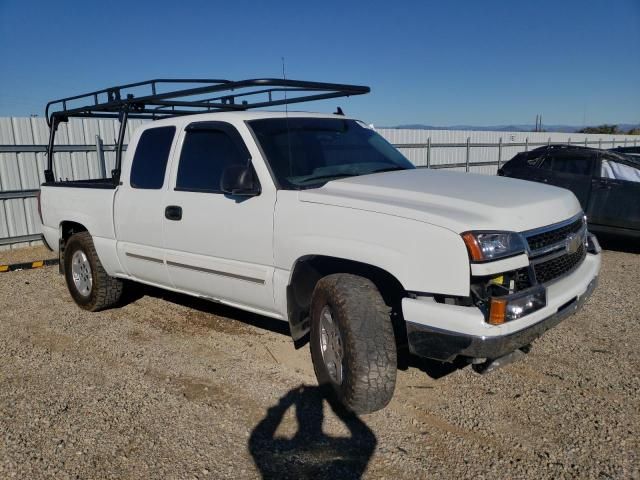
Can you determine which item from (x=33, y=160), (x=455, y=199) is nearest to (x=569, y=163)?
(x=455, y=199)

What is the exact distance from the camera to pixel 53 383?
3.90m

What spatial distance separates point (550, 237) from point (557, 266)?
0.23 metres

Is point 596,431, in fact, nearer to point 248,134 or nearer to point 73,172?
point 248,134

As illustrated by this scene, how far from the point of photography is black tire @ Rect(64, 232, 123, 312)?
5.35 m

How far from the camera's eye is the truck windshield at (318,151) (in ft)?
12.4

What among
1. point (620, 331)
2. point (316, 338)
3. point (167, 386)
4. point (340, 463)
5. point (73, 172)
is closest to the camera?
point (340, 463)

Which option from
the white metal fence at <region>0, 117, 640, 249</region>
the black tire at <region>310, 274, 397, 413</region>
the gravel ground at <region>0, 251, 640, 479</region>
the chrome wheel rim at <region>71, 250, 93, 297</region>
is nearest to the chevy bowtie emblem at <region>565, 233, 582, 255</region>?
the gravel ground at <region>0, 251, 640, 479</region>

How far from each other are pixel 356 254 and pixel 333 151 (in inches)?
49.6

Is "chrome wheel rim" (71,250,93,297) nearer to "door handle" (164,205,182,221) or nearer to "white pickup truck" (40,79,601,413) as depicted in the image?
"white pickup truck" (40,79,601,413)

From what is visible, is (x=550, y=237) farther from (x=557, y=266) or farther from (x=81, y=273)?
(x=81, y=273)

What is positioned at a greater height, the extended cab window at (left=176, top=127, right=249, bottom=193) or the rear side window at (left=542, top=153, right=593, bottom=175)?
the extended cab window at (left=176, top=127, right=249, bottom=193)

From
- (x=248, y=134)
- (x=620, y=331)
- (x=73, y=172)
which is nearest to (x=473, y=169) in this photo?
(x=73, y=172)

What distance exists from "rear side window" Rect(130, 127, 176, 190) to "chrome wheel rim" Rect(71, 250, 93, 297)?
1.34 m

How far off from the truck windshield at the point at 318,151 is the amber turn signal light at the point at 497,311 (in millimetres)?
1499
